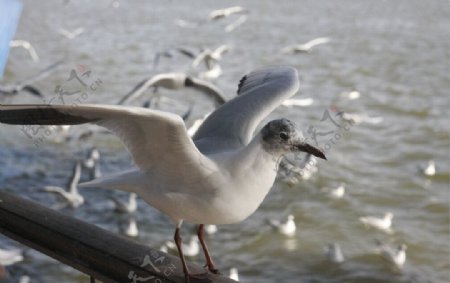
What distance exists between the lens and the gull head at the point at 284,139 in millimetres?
1135

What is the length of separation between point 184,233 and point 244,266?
594 mm

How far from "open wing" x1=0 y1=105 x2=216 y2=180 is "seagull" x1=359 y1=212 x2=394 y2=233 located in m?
4.60

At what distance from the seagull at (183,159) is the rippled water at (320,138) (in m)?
0.44

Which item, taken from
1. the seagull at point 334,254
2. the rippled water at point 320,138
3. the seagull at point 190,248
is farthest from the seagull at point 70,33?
the seagull at point 334,254

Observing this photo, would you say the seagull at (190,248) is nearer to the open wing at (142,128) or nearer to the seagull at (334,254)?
the seagull at (334,254)

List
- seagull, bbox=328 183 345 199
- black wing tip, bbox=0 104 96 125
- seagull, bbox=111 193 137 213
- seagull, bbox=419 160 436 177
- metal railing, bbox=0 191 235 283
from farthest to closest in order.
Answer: seagull, bbox=419 160 436 177
seagull, bbox=328 183 345 199
seagull, bbox=111 193 137 213
metal railing, bbox=0 191 235 283
black wing tip, bbox=0 104 96 125

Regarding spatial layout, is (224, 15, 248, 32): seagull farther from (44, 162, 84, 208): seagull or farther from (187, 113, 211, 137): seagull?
(187, 113, 211, 137): seagull

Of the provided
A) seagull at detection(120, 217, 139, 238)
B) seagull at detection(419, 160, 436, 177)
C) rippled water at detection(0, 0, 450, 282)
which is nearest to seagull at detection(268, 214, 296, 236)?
rippled water at detection(0, 0, 450, 282)

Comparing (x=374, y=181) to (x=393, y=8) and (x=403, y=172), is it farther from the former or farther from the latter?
(x=393, y=8)

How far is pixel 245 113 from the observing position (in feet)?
4.75

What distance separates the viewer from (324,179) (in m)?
6.66

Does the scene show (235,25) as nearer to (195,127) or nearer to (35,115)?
(195,127)

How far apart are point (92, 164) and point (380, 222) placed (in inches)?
97.8

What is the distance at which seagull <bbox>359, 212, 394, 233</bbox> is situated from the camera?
5.61 metres
